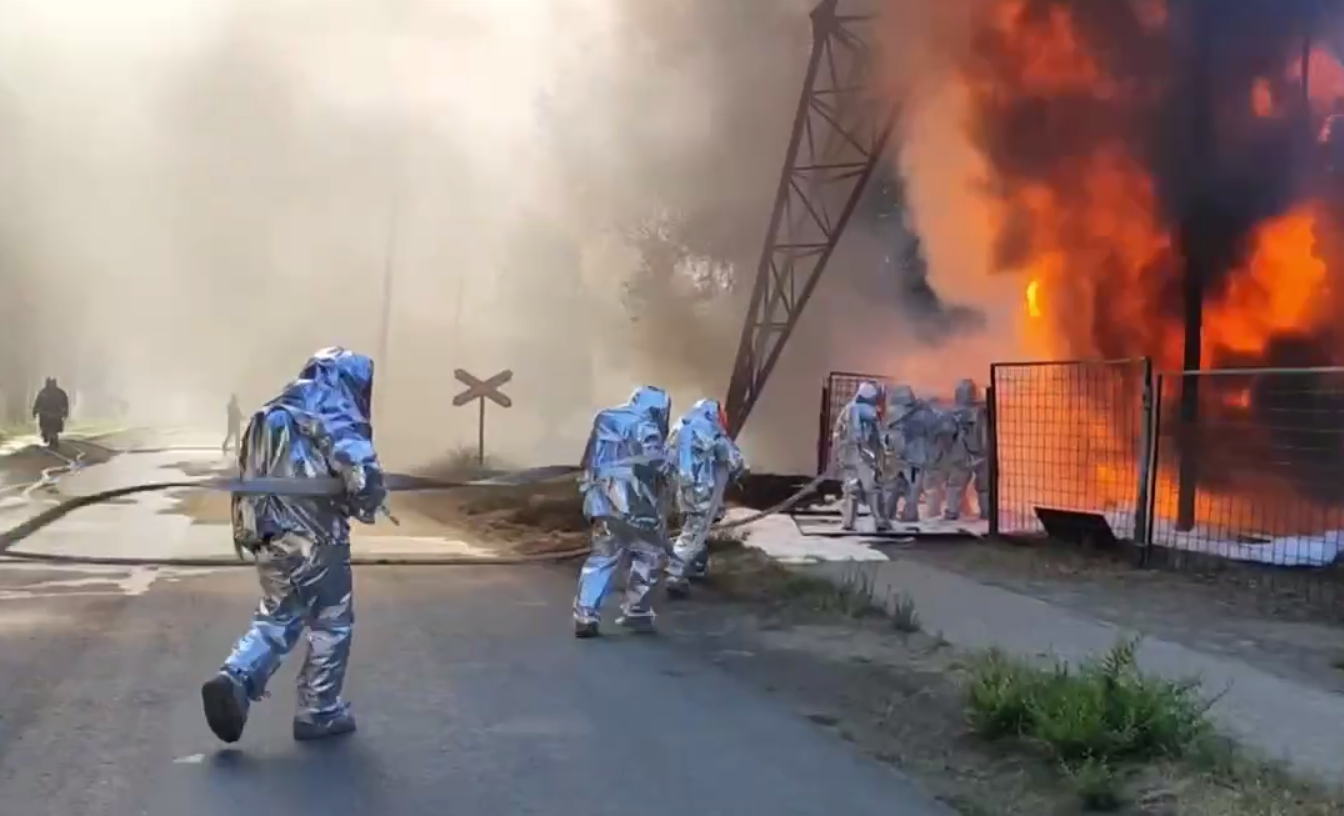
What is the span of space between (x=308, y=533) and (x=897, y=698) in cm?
287

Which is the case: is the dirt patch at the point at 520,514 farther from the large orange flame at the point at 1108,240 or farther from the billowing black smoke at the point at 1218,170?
the billowing black smoke at the point at 1218,170

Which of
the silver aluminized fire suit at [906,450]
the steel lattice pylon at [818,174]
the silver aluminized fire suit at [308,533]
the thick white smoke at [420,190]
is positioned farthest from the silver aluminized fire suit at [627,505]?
the thick white smoke at [420,190]

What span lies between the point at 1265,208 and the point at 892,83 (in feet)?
20.5

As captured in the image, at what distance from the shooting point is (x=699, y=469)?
10.5 m

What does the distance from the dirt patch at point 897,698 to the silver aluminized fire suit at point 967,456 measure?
4939mm

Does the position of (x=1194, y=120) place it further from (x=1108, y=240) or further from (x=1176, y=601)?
(x=1176, y=601)

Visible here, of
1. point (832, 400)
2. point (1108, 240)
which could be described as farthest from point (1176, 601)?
point (832, 400)

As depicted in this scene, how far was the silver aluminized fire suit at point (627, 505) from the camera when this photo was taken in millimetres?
8445

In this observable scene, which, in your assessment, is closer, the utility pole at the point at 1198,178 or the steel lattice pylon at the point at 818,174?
the utility pole at the point at 1198,178

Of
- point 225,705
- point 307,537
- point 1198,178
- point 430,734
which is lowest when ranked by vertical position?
point 430,734

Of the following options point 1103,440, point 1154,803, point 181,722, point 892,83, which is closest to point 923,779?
point 1154,803

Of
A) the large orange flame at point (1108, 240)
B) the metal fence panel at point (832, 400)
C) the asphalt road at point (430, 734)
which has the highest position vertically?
the large orange flame at point (1108, 240)

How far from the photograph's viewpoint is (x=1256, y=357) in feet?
49.0

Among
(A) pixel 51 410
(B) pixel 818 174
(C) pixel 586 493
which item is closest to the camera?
(C) pixel 586 493
